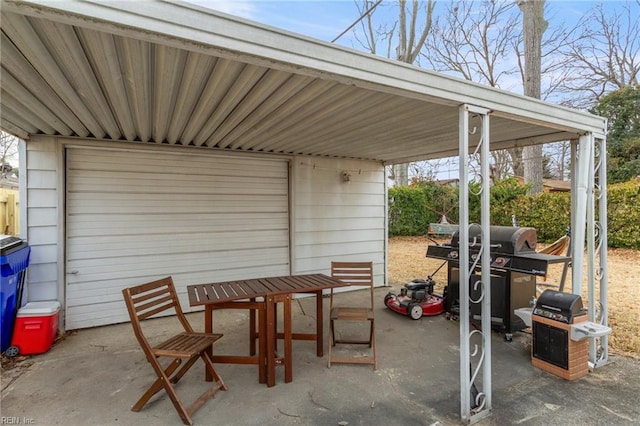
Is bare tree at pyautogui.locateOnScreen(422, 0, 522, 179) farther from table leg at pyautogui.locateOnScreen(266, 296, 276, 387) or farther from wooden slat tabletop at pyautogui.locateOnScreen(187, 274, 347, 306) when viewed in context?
table leg at pyautogui.locateOnScreen(266, 296, 276, 387)

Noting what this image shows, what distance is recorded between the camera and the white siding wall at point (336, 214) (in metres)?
5.38

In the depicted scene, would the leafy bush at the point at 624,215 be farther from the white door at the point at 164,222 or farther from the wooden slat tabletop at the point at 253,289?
the wooden slat tabletop at the point at 253,289

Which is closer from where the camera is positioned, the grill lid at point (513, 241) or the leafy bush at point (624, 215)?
the grill lid at point (513, 241)

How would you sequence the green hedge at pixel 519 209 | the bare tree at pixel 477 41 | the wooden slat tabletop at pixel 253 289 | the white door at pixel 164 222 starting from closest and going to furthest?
the wooden slat tabletop at pixel 253 289
the white door at pixel 164 222
the green hedge at pixel 519 209
the bare tree at pixel 477 41

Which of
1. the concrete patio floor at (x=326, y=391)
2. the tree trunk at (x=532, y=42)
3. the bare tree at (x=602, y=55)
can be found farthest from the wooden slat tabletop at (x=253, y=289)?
the bare tree at (x=602, y=55)

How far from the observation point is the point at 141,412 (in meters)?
2.33

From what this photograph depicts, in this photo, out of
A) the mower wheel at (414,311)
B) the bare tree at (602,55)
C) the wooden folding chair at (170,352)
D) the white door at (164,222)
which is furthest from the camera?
the bare tree at (602,55)

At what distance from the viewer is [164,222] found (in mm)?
4539

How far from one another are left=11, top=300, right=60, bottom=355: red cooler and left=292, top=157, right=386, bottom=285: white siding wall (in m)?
3.10

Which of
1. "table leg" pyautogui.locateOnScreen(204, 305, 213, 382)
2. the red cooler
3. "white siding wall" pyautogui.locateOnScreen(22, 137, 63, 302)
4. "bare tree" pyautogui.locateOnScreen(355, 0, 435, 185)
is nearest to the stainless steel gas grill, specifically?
"table leg" pyautogui.locateOnScreen(204, 305, 213, 382)

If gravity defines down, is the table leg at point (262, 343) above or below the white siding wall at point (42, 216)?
below

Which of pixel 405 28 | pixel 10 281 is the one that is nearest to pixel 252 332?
pixel 10 281

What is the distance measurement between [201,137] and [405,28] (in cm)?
1059

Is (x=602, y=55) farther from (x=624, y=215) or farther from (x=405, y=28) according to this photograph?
(x=624, y=215)
